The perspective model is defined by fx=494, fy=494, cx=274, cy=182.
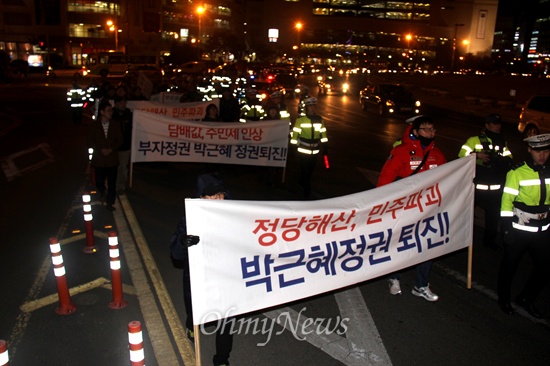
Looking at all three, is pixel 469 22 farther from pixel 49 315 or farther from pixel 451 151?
pixel 49 315

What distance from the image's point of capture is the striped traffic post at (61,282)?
499 cm

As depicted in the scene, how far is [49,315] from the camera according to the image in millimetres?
5277

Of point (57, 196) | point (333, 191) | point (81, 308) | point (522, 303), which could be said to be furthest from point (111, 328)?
point (333, 191)

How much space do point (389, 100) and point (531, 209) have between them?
72.1 feet

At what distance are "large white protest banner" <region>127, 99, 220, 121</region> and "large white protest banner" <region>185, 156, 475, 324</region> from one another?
878cm

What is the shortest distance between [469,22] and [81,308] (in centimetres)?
13918

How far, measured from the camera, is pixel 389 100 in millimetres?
26266

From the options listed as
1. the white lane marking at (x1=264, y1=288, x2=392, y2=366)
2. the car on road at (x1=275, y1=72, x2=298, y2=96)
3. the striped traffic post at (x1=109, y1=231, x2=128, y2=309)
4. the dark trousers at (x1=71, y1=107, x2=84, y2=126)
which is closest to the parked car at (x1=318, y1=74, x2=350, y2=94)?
the car on road at (x1=275, y1=72, x2=298, y2=96)

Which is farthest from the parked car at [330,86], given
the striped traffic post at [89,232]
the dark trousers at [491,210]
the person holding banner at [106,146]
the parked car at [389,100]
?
the striped traffic post at [89,232]

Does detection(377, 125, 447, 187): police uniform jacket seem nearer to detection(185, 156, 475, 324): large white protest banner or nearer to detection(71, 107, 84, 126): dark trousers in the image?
detection(185, 156, 475, 324): large white protest banner

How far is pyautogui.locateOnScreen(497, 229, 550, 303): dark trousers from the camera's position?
5.15 metres

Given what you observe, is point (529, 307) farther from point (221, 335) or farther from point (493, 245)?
point (221, 335)

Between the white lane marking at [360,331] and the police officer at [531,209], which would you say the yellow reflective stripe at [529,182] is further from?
the white lane marking at [360,331]

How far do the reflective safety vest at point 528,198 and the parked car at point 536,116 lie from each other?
565 inches
